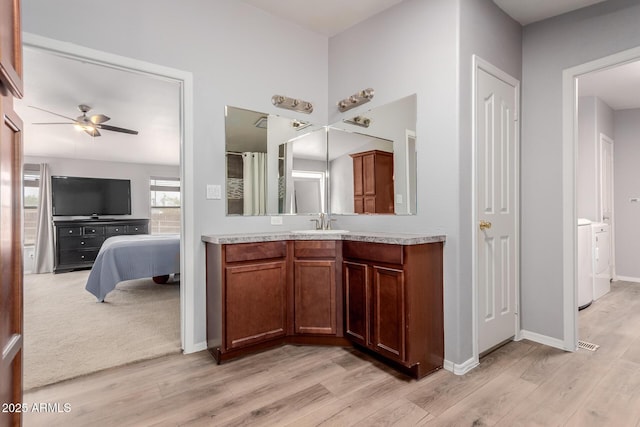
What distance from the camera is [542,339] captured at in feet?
8.36

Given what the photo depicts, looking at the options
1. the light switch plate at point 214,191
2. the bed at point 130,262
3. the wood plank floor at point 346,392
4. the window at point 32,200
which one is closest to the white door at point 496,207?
the wood plank floor at point 346,392

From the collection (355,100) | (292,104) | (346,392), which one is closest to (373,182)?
(355,100)

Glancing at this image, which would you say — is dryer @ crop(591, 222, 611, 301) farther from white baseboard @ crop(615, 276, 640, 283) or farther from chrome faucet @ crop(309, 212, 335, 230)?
chrome faucet @ crop(309, 212, 335, 230)

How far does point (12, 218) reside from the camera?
1037mm

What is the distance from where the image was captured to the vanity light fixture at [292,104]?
281 centimetres

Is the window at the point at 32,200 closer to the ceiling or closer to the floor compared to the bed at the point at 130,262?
closer to the ceiling

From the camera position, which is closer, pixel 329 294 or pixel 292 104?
pixel 329 294

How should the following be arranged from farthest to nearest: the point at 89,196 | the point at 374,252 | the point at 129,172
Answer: the point at 129,172 → the point at 89,196 → the point at 374,252

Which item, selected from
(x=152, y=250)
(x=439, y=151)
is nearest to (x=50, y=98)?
(x=152, y=250)

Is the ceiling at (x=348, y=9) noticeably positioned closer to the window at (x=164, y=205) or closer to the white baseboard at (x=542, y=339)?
the white baseboard at (x=542, y=339)

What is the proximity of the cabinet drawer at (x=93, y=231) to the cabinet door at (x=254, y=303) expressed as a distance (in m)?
5.95

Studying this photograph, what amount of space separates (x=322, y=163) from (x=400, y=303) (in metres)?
1.65

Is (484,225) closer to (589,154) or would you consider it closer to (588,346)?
(588,346)

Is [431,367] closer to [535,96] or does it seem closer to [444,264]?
[444,264]
